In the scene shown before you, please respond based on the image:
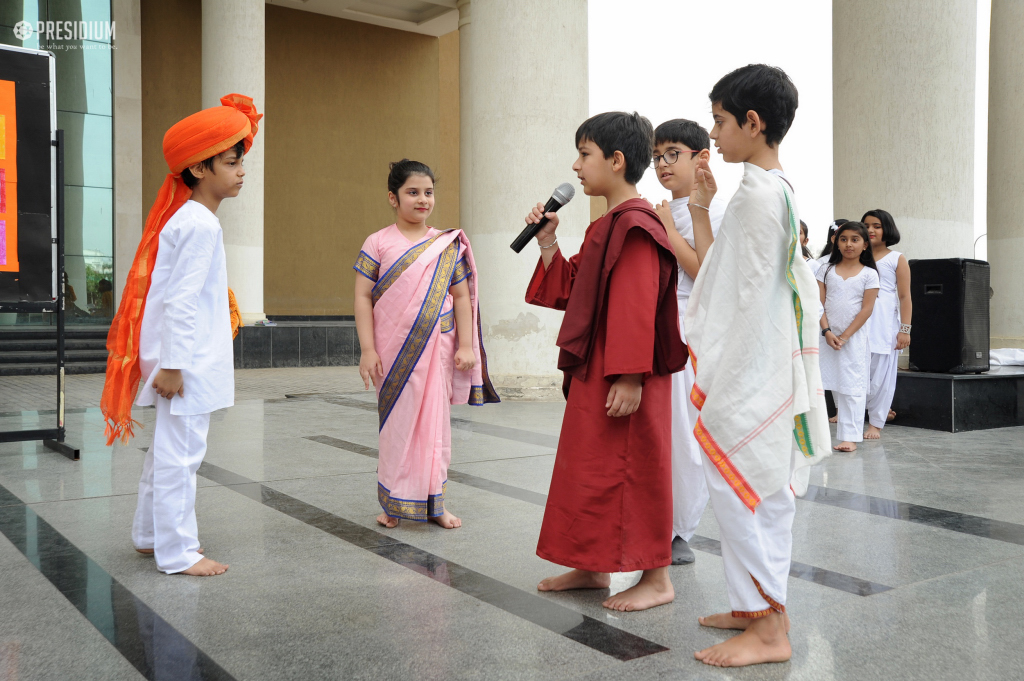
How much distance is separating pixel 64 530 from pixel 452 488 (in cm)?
174

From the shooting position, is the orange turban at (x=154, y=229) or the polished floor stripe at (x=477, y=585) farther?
the orange turban at (x=154, y=229)

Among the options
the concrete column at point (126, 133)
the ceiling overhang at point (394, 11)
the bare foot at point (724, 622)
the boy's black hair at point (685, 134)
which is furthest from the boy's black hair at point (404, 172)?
the ceiling overhang at point (394, 11)

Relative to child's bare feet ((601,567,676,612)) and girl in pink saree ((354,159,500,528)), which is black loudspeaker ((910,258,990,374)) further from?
child's bare feet ((601,567,676,612))

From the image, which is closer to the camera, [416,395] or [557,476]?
[557,476]

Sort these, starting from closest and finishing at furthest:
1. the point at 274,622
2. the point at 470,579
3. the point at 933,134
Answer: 1. the point at 274,622
2. the point at 470,579
3. the point at 933,134

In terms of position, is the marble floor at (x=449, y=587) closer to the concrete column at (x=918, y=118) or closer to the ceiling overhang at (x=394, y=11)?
the concrete column at (x=918, y=118)

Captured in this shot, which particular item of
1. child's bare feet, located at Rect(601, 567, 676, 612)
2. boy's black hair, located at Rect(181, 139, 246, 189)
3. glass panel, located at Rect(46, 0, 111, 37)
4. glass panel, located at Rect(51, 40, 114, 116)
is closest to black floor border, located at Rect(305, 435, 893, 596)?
child's bare feet, located at Rect(601, 567, 676, 612)

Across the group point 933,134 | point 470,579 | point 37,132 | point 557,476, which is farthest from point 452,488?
point 933,134

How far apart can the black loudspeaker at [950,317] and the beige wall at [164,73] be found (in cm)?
1403

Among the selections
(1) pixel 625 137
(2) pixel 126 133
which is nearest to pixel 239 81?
(2) pixel 126 133

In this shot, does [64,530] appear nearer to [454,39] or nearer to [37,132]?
[37,132]

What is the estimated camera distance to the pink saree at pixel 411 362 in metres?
3.56

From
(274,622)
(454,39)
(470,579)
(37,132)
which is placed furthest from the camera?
(454,39)

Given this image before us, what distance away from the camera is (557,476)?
260 centimetres
